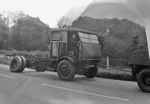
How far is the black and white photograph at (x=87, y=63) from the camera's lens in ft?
5.99

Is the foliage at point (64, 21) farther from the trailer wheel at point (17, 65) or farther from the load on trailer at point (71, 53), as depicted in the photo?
the trailer wheel at point (17, 65)

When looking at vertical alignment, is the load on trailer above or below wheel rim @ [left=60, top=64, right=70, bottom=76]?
above

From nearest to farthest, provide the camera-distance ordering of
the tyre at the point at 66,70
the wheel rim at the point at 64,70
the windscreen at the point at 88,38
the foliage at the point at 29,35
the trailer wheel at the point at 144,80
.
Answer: the trailer wheel at the point at 144,80
the tyre at the point at 66,70
the wheel rim at the point at 64,70
the windscreen at the point at 88,38
the foliage at the point at 29,35

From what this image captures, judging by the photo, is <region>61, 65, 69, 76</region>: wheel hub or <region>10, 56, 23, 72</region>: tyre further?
<region>10, 56, 23, 72</region>: tyre

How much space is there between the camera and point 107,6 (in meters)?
1.72

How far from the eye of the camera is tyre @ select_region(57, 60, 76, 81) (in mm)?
8852

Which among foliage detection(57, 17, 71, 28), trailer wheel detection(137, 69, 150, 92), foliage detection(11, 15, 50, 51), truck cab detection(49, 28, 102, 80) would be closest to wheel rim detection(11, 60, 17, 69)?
truck cab detection(49, 28, 102, 80)

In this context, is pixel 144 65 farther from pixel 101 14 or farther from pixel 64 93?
pixel 101 14

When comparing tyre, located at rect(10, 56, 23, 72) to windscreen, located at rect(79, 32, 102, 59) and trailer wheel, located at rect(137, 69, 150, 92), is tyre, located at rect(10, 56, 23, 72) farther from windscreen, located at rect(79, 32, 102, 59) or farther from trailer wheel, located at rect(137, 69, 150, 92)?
trailer wheel, located at rect(137, 69, 150, 92)

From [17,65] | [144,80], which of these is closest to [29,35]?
[17,65]

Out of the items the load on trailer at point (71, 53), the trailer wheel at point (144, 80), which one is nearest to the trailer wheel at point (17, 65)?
the load on trailer at point (71, 53)

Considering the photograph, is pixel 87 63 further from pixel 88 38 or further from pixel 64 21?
pixel 64 21

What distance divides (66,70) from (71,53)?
37.6 inches

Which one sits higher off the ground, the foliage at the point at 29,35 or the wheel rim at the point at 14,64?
the foliage at the point at 29,35
